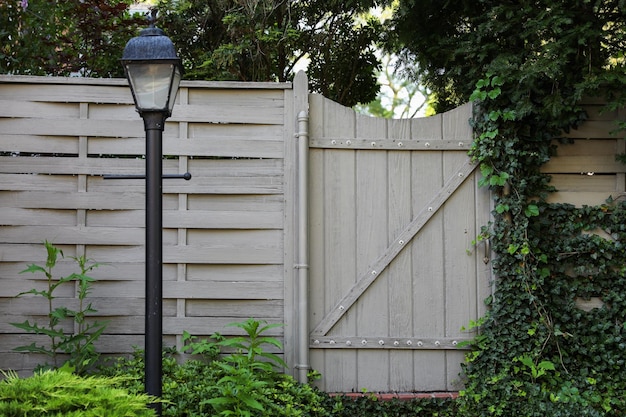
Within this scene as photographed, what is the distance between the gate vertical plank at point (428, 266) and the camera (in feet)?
15.5

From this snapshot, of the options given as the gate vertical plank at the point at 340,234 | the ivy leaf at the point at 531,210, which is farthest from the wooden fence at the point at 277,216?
the ivy leaf at the point at 531,210

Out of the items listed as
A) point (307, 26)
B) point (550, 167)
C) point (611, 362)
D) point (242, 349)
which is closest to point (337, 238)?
point (242, 349)

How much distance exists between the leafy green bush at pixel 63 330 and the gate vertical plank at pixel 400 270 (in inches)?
76.5

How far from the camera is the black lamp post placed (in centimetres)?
316

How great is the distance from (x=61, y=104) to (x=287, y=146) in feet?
5.14

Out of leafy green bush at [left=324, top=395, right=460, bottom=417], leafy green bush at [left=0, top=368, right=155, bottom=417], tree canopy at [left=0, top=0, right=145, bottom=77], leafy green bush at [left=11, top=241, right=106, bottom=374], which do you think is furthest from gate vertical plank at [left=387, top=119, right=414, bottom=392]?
tree canopy at [left=0, top=0, right=145, bottom=77]

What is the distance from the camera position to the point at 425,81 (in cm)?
631

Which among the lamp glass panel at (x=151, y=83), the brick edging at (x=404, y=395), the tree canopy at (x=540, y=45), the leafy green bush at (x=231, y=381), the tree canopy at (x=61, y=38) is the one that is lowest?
the brick edging at (x=404, y=395)

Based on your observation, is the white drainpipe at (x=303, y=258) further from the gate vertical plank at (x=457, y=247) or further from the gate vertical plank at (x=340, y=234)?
the gate vertical plank at (x=457, y=247)

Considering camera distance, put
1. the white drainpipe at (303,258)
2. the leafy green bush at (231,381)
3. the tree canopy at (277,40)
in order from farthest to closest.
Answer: the tree canopy at (277,40) < the white drainpipe at (303,258) < the leafy green bush at (231,381)

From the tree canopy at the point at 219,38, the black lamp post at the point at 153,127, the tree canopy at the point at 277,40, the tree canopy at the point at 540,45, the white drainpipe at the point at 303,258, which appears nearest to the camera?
the black lamp post at the point at 153,127

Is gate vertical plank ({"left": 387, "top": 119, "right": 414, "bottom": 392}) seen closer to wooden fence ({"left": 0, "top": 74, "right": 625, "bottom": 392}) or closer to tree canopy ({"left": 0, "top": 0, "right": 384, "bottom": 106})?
wooden fence ({"left": 0, "top": 74, "right": 625, "bottom": 392})

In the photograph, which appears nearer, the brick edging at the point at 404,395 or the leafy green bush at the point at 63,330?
the leafy green bush at the point at 63,330

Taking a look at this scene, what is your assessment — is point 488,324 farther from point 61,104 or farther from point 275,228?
point 61,104
